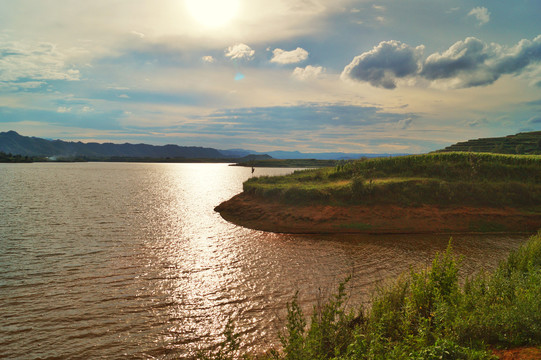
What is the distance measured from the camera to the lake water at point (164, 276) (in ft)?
33.7

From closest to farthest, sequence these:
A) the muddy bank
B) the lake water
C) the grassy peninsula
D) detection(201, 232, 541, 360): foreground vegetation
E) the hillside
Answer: detection(201, 232, 541, 360): foreground vegetation, the lake water, the muddy bank, the grassy peninsula, the hillside

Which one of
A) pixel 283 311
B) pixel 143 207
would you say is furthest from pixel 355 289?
pixel 143 207

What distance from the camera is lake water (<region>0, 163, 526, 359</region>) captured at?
1027 centimetres

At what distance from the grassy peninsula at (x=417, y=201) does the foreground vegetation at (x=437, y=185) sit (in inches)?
3.8

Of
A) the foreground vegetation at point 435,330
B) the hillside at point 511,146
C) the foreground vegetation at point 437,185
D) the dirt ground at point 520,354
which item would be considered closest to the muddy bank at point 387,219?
the foreground vegetation at point 437,185

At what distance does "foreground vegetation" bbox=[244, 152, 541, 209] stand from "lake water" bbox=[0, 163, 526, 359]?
7.81m

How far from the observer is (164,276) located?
15.9 metres

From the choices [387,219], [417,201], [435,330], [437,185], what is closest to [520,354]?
[435,330]

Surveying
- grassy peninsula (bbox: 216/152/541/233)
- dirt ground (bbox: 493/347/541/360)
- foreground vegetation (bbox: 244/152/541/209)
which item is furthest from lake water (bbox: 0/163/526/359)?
foreground vegetation (bbox: 244/152/541/209)

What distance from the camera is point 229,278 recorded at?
52.2ft

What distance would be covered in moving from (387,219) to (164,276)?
77.0ft

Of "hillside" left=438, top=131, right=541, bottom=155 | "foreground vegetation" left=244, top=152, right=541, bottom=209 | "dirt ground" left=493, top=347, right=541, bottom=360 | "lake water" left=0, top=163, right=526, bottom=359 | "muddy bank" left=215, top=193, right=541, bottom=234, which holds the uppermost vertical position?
"hillside" left=438, top=131, right=541, bottom=155

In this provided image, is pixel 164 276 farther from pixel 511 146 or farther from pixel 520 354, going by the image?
pixel 511 146

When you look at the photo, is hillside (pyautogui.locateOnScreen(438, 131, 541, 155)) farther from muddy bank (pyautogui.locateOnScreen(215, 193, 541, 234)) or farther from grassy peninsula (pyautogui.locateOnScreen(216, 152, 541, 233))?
muddy bank (pyautogui.locateOnScreen(215, 193, 541, 234))
